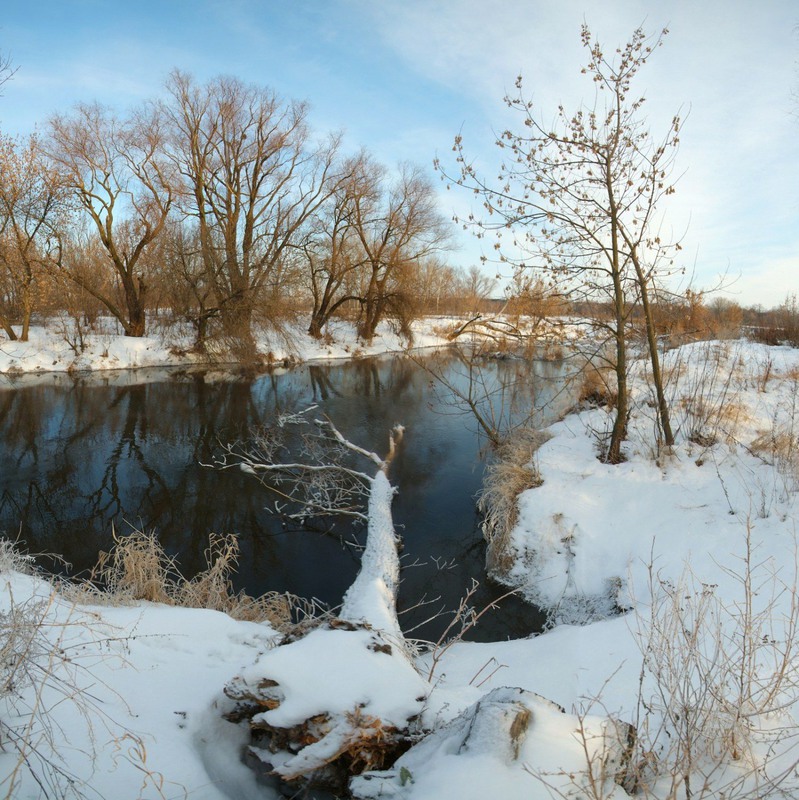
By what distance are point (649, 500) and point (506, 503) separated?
169 centimetres

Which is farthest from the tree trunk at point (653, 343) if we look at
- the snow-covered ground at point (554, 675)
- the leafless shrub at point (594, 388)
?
the leafless shrub at point (594, 388)

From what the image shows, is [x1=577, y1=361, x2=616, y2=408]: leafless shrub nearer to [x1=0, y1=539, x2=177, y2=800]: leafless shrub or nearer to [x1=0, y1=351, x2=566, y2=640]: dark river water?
[x1=0, y1=351, x2=566, y2=640]: dark river water

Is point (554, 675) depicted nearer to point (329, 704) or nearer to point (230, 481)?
point (329, 704)

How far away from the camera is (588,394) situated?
10.7 meters

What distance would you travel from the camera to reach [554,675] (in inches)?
160

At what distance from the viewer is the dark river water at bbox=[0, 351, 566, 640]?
6.43 metres

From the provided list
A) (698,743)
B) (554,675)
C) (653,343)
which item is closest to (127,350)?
(653,343)

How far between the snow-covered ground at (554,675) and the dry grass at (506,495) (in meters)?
0.16

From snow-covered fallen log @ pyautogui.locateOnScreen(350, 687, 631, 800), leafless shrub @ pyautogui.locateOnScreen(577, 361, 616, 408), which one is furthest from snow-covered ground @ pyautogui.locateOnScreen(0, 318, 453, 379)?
snow-covered fallen log @ pyautogui.locateOnScreen(350, 687, 631, 800)

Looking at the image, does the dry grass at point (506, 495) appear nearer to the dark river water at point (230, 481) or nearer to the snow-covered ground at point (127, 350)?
the dark river water at point (230, 481)

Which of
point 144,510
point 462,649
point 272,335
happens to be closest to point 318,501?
point 144,510

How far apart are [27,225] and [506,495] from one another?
67.8ft

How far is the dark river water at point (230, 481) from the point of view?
6.43 meters

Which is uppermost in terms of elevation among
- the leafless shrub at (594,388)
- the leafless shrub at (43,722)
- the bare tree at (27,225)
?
the bare tree at (27,225)
